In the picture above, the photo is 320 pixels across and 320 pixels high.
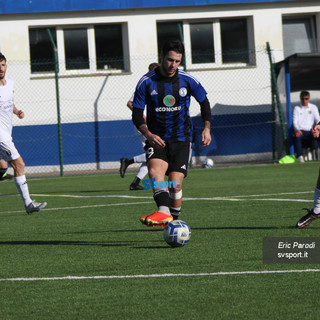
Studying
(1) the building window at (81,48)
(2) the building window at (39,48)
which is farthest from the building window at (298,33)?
(2) the building window at (39,48)

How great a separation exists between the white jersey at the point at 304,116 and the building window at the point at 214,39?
4.69 meters

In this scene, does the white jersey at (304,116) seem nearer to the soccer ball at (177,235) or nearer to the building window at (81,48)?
the building window at (81,48)

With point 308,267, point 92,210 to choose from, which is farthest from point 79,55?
point 308,267

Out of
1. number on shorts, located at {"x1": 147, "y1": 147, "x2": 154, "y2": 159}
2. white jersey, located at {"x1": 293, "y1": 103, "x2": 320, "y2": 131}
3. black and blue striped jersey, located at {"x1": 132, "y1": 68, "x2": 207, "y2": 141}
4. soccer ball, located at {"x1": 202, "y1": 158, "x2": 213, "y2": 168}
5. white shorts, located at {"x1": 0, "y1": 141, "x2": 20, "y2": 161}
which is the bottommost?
soccer ball, located at {"x1": 202, "y1": 158, "x2": 213, "y2": 168}

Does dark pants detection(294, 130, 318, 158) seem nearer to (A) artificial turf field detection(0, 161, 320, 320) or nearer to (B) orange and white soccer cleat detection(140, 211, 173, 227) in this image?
(A) artificial turf field detection(0, 161, 320, 320)

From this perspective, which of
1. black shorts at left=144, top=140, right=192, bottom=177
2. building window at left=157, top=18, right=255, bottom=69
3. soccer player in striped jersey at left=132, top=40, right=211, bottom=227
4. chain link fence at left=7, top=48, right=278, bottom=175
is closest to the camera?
soccer player in striped jersey at left=132, top=40, right=211, bottom=227

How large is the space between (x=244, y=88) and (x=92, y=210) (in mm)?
14621

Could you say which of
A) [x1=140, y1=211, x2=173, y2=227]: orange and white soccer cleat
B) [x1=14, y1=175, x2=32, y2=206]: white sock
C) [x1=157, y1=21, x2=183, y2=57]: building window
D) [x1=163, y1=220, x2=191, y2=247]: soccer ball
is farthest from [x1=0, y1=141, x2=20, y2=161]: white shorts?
[x1=157, y1=21, x2=183, y2=57]: building window

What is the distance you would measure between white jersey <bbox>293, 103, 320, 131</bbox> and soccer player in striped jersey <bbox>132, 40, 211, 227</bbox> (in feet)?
42.9

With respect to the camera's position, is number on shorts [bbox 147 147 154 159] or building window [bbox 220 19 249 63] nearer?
number on shorts [bbox 147 147 154 159]

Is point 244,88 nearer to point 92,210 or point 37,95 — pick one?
point 37,95

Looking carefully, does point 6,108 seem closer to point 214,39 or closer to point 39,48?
point 39,48

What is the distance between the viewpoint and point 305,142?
21.9 m

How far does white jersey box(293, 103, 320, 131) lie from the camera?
69.2ft
